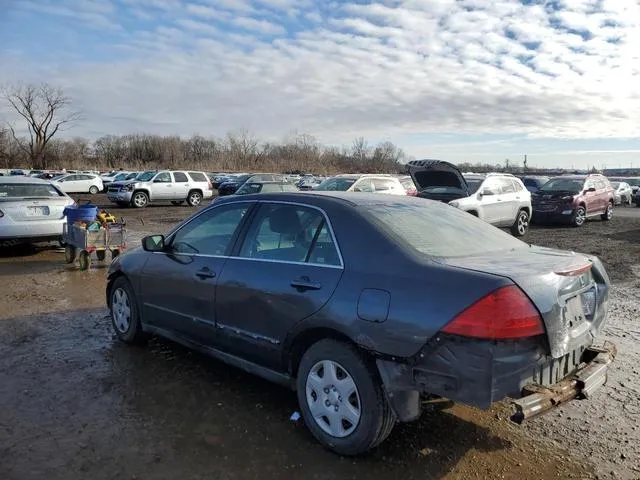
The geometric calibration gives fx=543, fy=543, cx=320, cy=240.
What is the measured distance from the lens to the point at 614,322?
6.41 metres

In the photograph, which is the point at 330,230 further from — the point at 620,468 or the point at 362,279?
the point at 620,468

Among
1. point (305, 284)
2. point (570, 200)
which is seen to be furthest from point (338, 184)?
point (305, 284)

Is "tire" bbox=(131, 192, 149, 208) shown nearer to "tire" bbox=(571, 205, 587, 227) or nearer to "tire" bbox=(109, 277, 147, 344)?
"tire" bbox=(571, 205, 587, 227)

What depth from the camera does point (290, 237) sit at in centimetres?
388

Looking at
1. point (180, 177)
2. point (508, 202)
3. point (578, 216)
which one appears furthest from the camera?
point (180, 177)

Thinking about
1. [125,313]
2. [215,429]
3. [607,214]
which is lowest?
[607,214]

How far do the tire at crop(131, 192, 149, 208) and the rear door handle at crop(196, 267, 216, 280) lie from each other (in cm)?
2393

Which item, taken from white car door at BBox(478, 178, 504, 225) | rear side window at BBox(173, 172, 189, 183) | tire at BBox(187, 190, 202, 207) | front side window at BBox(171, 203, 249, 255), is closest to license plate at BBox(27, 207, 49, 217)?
front side window at BBox(171, 203, 249, 255)

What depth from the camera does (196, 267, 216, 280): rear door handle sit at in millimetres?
4266

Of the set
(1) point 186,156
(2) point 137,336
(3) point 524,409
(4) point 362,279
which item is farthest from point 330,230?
(1) point 186,156

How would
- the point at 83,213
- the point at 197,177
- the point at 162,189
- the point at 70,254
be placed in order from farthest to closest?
1. the point at 197,177
2. the point at 162,189
3. the point at 70,254
4. the point at 83,213

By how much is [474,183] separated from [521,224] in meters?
2.22

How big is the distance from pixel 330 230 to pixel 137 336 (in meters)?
2.65

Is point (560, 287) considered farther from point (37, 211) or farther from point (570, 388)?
point (37, 211)
